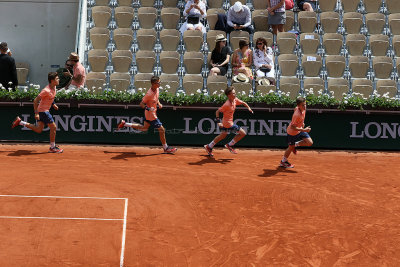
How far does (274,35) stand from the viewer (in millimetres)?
17500

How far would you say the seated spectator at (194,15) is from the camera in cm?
1689

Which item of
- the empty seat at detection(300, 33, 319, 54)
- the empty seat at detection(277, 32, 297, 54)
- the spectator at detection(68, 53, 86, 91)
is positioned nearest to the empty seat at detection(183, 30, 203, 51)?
the empty seat at detection(277, 32, 297, 54)

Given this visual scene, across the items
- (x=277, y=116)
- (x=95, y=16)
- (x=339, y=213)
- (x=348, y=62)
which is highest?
(x=95, y=16)

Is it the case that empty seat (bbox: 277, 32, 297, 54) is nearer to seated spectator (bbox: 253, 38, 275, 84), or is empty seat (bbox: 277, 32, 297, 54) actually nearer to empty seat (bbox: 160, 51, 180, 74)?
seated spectator (bbox: 253, 38, 275, 84)

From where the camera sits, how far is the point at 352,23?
17719 millimetres

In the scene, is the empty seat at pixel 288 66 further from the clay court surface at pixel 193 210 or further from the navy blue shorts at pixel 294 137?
the navy blue shorts at pixel 294 137

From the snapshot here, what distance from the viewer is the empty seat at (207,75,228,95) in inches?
603

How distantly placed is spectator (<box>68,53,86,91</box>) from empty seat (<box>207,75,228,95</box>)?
3097mm

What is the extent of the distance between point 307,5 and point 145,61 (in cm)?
531

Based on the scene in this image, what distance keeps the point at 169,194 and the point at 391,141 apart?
21.9 feet

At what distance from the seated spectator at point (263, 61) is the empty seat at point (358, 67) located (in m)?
2.26

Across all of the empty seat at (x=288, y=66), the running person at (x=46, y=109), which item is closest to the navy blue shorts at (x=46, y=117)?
the running person at (x=46, y=109)

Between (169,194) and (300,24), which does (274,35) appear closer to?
(300,24)

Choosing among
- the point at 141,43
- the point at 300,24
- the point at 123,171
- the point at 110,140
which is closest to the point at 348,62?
the point at 300,24
